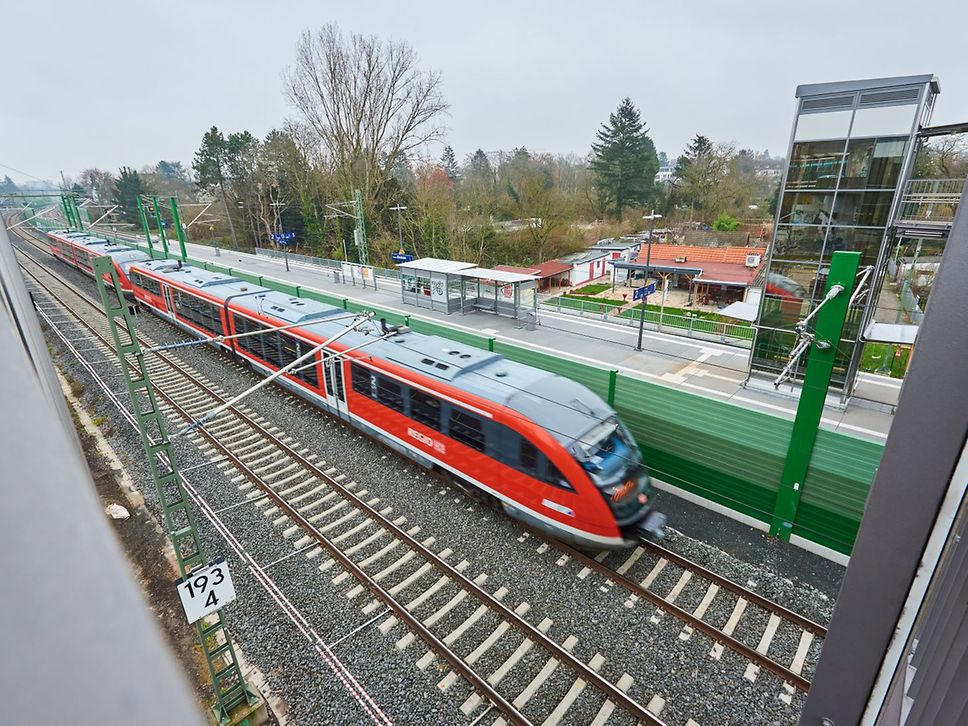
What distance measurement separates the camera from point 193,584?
503 cm

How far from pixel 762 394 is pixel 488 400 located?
1079 cm

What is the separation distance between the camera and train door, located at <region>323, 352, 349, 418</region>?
11.0 m

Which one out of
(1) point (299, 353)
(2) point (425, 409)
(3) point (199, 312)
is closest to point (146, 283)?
(3) point (199, 312)

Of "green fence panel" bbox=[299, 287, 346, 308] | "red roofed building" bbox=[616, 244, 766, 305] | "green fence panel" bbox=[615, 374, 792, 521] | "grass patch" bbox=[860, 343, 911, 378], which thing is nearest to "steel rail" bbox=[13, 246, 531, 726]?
"green fence panel" bbox=[615, 374, 792, 521]

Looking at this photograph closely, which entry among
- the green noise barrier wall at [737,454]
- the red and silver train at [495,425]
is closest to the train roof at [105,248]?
the red and silver train at [495,425]

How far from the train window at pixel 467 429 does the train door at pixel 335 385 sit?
352cm

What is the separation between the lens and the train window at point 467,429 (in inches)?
320

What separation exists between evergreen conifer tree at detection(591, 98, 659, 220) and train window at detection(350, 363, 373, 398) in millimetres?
48271

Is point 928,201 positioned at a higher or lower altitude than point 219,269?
higher

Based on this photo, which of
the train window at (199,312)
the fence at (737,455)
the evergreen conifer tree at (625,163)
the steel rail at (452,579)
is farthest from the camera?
the evergreen conifer tree at (625,163)

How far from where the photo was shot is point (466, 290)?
24.0 metres

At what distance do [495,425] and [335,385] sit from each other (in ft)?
16.0

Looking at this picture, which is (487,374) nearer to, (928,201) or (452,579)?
(452,579)

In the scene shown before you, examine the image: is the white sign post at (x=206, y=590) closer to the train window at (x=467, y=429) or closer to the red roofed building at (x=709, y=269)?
the train window at (x=467, y=429)
